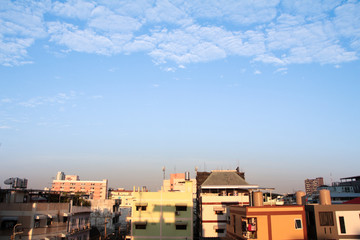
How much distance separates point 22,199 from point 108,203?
33.9 m

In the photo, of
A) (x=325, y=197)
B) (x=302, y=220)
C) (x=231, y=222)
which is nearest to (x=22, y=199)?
(x=231, y=222)

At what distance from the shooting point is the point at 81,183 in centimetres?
16338

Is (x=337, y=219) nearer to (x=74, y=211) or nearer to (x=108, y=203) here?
(x=74, y=211)

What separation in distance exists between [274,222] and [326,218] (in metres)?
5.78

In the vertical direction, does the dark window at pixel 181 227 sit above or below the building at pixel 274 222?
below

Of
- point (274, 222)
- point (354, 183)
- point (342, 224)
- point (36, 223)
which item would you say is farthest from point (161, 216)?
point (354, 183)

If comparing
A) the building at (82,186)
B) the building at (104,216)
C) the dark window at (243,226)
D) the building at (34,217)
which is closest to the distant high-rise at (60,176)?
the building at (82,186)

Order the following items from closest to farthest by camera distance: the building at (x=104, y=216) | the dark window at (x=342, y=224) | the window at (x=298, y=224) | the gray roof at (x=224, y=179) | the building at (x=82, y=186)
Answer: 1. the dark window at (x=342, y=224)
2. the window at (x=298, y=224)
3. the gray roof at (x=224, y=179)
4. the building at (x=104, y=216)
5. the building at (x=82, y=186)

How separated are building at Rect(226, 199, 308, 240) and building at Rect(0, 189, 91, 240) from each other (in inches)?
1020

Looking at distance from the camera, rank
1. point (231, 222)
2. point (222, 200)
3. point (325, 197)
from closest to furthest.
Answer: point (325, 197)
point (231, 222)
point (222, 200)

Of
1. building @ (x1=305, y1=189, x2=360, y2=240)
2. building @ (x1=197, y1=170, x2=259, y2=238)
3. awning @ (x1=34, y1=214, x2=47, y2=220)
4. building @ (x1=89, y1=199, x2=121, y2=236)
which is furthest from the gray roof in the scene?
awning @ (x1=34, y1=214, x2=47, y2=220)

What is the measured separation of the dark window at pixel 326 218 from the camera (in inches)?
1211

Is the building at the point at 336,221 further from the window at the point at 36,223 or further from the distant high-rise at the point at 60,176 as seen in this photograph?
the distant high-rise at the point at 60,176

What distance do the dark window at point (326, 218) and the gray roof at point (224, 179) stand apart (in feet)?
77.7
